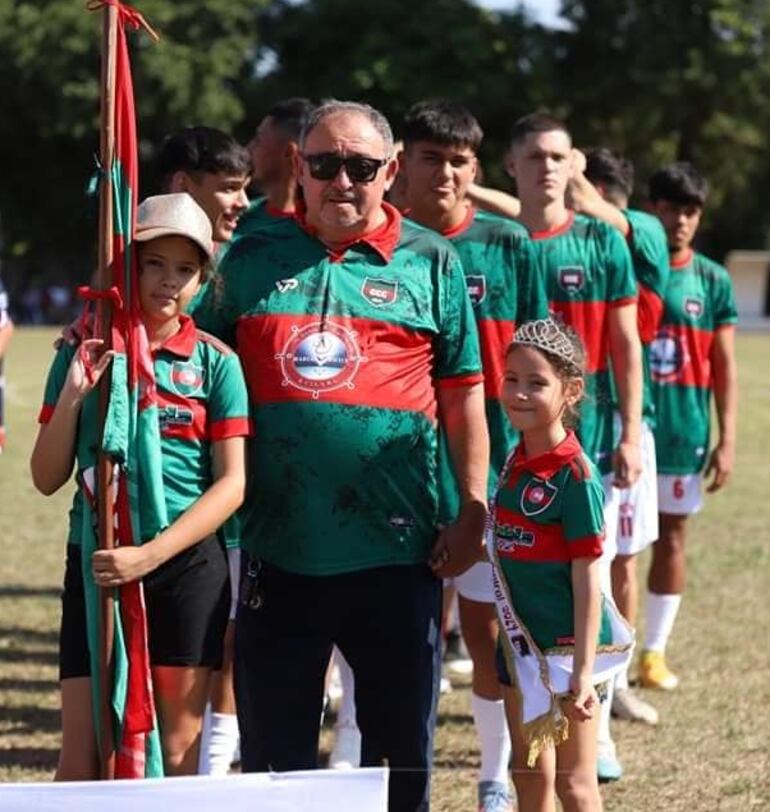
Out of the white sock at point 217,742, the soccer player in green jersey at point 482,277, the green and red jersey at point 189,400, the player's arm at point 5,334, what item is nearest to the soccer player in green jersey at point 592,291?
the soccer player in green jersey at point 482,277

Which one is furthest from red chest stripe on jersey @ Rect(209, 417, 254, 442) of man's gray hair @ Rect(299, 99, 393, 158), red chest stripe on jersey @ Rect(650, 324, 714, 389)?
red chest stripe on jersey @ Rect(650, 324, 714, 389)

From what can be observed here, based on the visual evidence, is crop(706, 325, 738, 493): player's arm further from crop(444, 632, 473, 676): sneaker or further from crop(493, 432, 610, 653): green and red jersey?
crop(493, 432, 610, 653): green and red jersey

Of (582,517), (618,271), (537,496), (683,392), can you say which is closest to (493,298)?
(618,271)

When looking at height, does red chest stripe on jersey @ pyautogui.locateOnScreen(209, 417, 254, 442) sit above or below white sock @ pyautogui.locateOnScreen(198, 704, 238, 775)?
above

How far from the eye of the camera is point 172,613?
416 cm

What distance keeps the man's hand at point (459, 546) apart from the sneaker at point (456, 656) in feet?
12.4

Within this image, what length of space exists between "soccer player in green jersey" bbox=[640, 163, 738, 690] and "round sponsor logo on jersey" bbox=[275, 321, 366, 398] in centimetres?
382

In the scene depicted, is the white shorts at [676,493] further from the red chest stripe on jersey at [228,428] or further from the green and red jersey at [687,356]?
the red chest stripe on jersey at [228,428]

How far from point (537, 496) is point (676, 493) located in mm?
3606

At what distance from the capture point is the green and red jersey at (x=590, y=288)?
569 centimetres

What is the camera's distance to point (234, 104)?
49094mm

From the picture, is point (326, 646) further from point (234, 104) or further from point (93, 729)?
point (234, 104)

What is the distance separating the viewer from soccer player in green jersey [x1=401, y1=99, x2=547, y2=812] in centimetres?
539

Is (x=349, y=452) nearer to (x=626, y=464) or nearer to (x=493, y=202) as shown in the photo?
(x=626, y=464)
